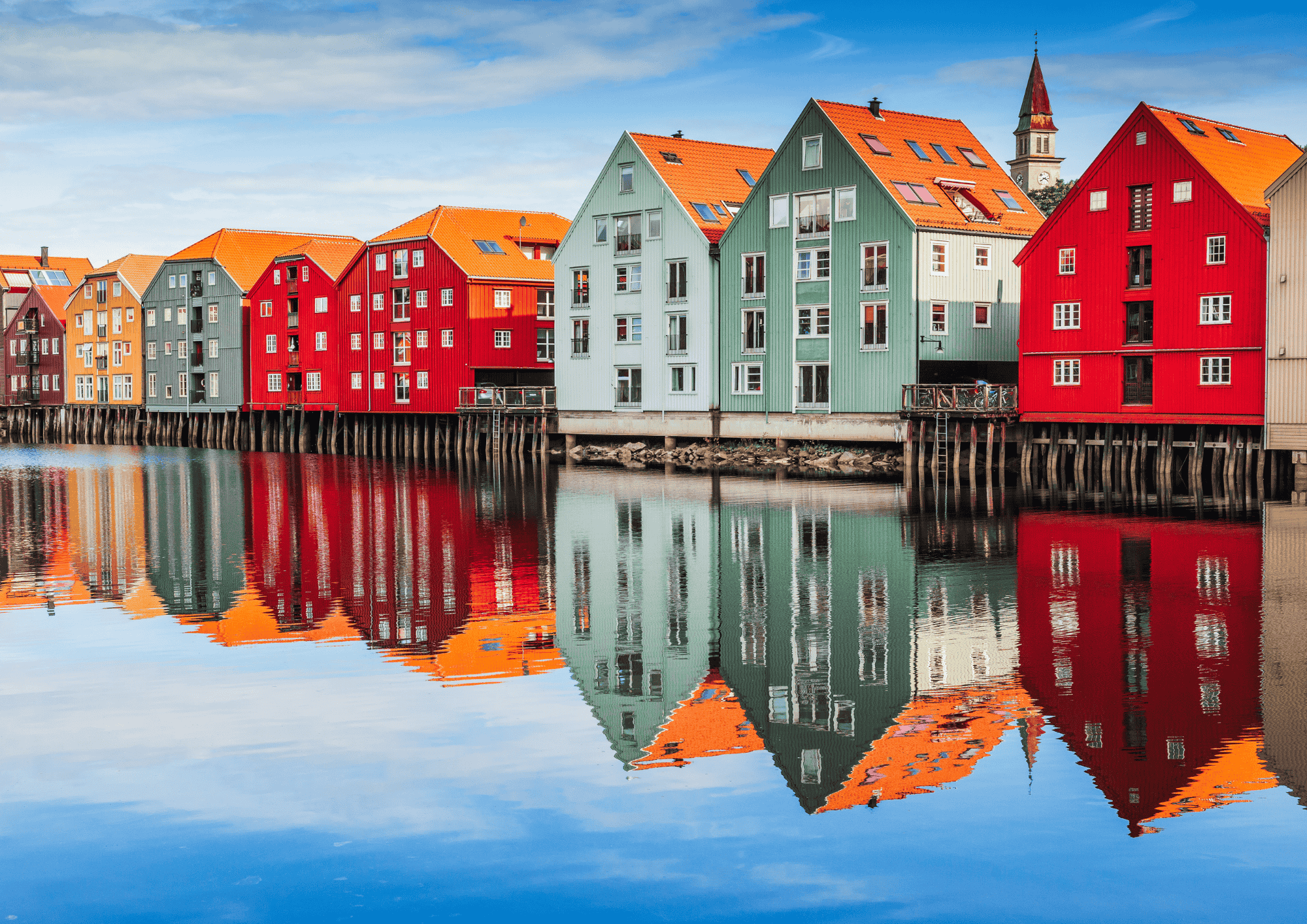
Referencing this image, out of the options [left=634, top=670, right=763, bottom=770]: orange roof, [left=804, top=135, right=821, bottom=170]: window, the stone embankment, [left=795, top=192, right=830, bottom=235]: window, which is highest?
[left=804, top=135, right=821, bottom=170]: window

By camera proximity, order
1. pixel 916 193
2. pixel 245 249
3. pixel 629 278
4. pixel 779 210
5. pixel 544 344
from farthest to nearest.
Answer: pixel 245 249, pixel 544 344, pixel 629 278, pixel 779 210, pixel 916 193

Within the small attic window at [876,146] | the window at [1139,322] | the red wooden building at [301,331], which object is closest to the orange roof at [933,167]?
the small attic window at [876,146]

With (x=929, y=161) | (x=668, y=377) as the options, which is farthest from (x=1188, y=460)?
(x=668, y=377)

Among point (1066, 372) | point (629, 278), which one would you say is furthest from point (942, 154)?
point (629, 278)

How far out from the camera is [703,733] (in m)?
14.3

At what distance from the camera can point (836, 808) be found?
1185cm

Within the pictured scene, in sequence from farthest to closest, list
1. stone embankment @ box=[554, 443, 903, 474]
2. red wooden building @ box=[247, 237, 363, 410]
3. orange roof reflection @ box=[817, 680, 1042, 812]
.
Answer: red wooden building @ box=[247, 237, 363, 410] → stone embankment @ box=[554, 443, 903, 474] → orange roof reflection @ box=[817, 680, 1042, 812]

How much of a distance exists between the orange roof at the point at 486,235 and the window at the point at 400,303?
2796 mm

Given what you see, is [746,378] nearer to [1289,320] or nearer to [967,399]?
[967,399]

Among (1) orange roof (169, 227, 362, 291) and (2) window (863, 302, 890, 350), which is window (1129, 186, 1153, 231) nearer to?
(2) window (863, 302, 890, 350)

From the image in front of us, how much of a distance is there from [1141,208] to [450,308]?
37096mm

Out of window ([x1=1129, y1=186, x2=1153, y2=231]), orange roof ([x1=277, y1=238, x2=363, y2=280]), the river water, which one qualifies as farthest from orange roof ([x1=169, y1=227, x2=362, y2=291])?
the river water

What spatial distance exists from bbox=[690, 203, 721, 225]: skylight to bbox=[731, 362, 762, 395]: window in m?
7.09

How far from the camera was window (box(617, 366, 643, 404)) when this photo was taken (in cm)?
6531
